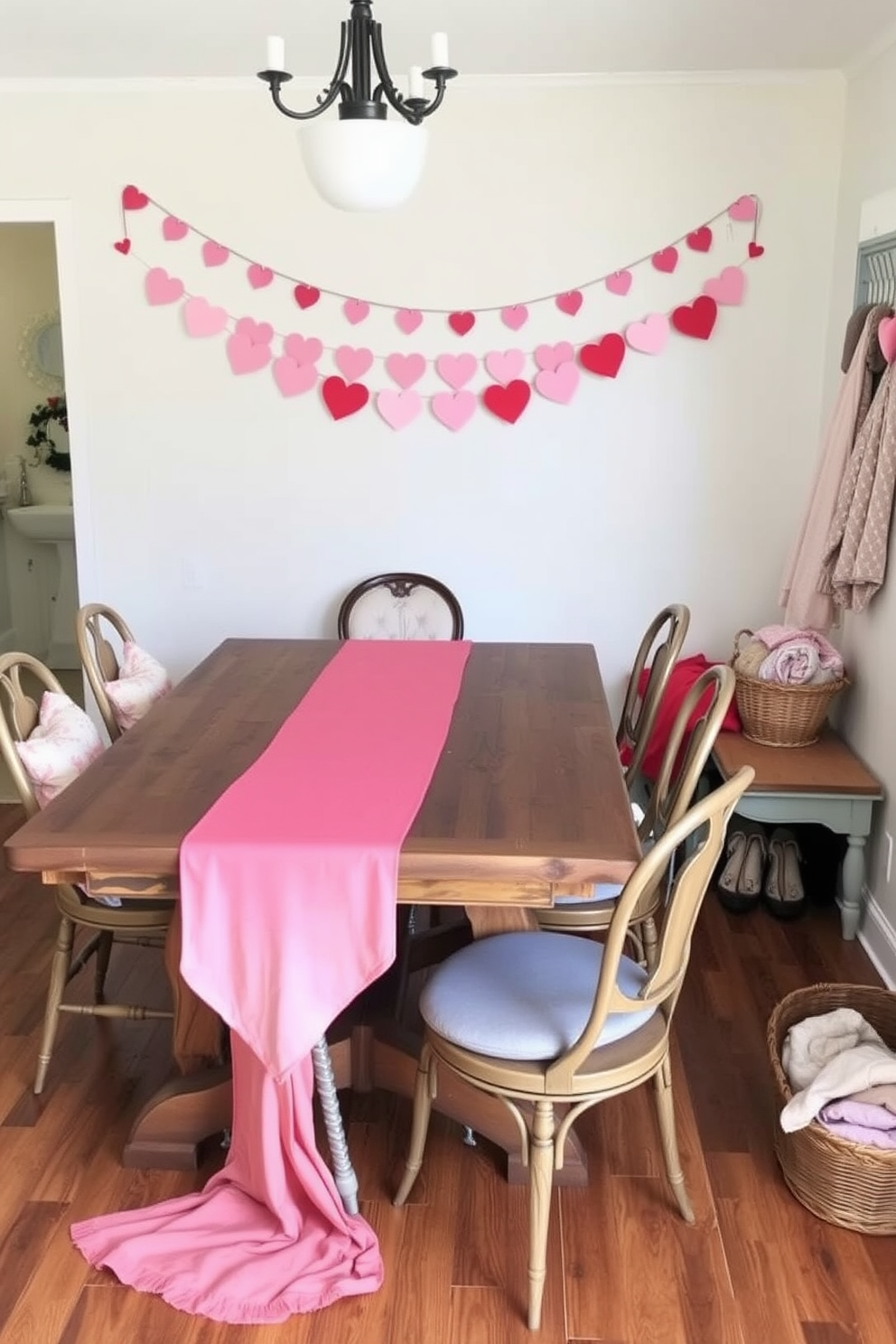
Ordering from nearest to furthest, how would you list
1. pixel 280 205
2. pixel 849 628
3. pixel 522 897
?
pixel 522 897
pixel 849 628
pixel 280 205

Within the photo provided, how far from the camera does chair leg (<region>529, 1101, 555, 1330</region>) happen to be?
5.92 feet

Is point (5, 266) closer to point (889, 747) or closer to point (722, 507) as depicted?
point (722, 507)

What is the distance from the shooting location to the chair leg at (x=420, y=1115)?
204cm

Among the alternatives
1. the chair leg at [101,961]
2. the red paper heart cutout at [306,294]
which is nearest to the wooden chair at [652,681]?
the chair leg at [101,961]

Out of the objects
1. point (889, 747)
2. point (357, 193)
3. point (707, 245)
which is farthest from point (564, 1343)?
point (707, 245)

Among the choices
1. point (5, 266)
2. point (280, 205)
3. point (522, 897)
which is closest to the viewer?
point (522, 897)

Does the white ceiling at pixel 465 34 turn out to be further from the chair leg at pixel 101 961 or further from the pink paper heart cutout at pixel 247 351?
the chair leg at pixel 101 961

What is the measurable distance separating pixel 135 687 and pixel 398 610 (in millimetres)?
1253

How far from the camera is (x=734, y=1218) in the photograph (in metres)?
2.07

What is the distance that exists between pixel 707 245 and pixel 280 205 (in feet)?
4.39

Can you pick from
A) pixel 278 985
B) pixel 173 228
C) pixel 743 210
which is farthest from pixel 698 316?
pixel 278 985

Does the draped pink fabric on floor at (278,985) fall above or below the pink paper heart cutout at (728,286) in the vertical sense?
below

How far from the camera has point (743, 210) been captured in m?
3.54

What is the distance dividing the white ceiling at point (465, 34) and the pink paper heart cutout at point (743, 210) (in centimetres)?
36
